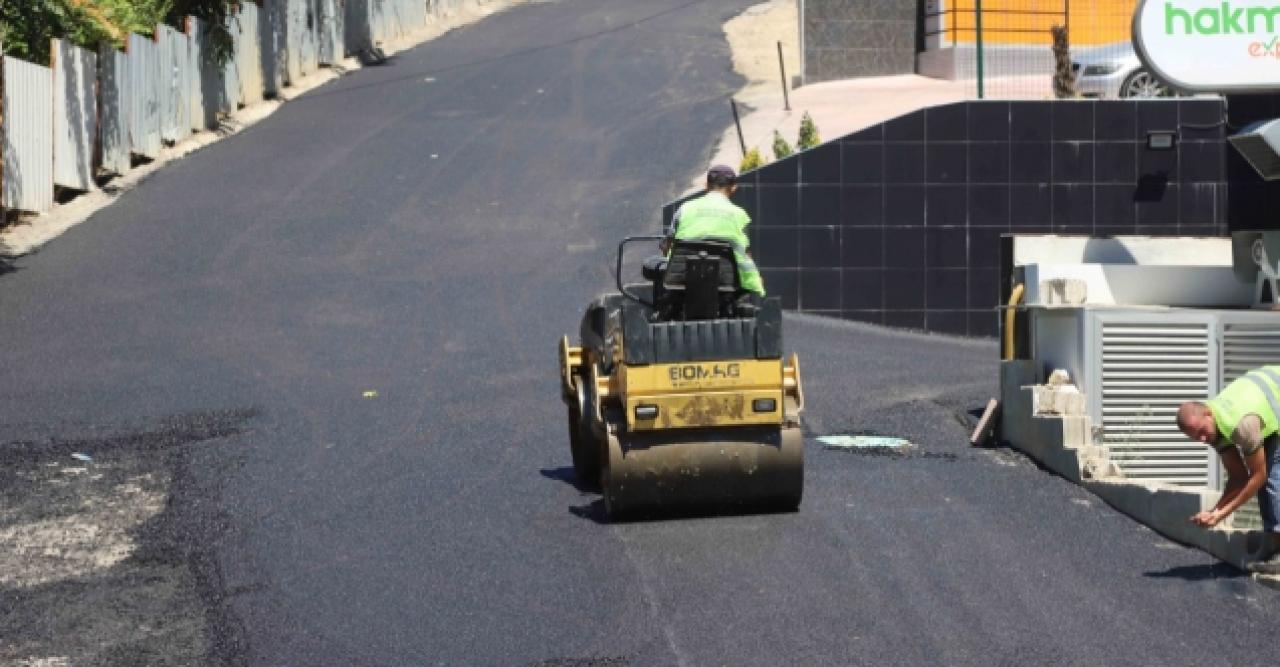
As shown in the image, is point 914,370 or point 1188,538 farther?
point 914,370

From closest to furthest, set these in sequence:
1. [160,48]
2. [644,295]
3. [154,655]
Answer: [154,655] → [644,295] → [160,48]

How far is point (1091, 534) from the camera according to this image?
10.8 metres

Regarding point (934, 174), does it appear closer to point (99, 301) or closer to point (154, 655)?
point (99, 301)

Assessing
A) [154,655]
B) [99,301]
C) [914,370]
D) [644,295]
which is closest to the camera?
[154,655]

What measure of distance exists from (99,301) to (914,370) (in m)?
8.66

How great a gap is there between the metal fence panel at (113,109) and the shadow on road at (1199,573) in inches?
681

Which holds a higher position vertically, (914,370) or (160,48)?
(160,48)

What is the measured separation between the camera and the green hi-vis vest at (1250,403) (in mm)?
9562

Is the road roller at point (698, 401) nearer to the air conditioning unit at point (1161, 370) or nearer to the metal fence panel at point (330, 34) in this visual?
the air conditioning unit at point (1161, 370)

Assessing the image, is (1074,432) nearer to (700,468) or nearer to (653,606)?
(700,468)

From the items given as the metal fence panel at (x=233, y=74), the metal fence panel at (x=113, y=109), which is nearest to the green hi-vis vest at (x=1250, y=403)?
the metal fence panel at (x=113, y=109)

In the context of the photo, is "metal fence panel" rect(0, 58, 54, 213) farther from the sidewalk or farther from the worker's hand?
the worker's hand

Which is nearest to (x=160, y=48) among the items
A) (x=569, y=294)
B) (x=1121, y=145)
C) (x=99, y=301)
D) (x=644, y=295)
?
(x=99, y=301)

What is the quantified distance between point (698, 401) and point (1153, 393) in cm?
426
